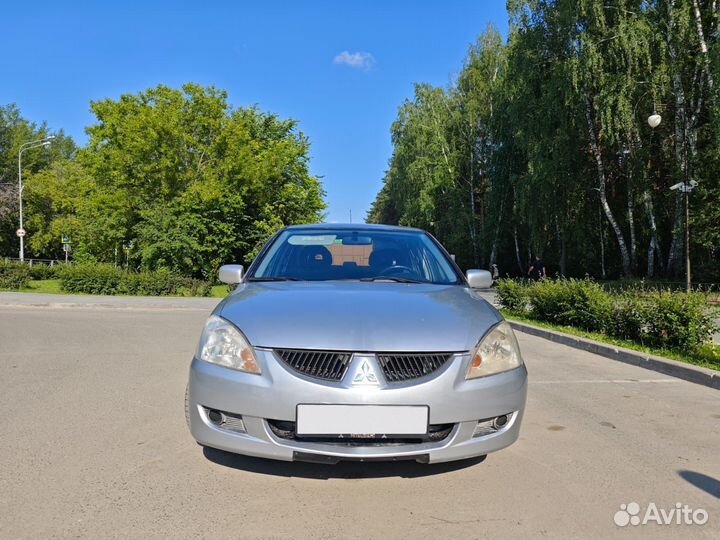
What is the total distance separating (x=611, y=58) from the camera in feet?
76.4

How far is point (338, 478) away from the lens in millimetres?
3342

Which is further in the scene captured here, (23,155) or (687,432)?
(23,155)

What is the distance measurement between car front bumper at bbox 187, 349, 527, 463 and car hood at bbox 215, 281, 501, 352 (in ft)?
0.45

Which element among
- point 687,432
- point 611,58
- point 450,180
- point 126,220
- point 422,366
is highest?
point 611,58

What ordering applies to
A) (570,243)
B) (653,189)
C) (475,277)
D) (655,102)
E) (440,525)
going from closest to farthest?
(440,525) < (475,277) < (655,102) < (653,189) < (570,243)

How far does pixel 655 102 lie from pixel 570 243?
11.5 metres

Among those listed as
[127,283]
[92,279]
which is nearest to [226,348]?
[127,283]

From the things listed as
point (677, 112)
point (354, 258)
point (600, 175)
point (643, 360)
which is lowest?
point (643, 360)

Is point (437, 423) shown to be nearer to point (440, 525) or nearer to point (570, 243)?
point (440, 525)

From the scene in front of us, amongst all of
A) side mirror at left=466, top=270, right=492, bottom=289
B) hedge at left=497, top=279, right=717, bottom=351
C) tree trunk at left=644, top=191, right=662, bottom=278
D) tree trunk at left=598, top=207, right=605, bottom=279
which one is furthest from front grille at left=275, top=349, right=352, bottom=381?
tree trunk at left=598, top=207, right=605, bottom=279

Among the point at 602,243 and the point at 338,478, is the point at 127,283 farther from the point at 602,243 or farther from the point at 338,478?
the point at 602,243

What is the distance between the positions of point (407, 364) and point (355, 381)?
0.29 metres

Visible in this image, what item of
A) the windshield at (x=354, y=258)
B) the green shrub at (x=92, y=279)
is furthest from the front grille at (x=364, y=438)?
the green shrub at (x=92, y=279)

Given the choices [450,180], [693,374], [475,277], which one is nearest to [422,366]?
[475,277]
